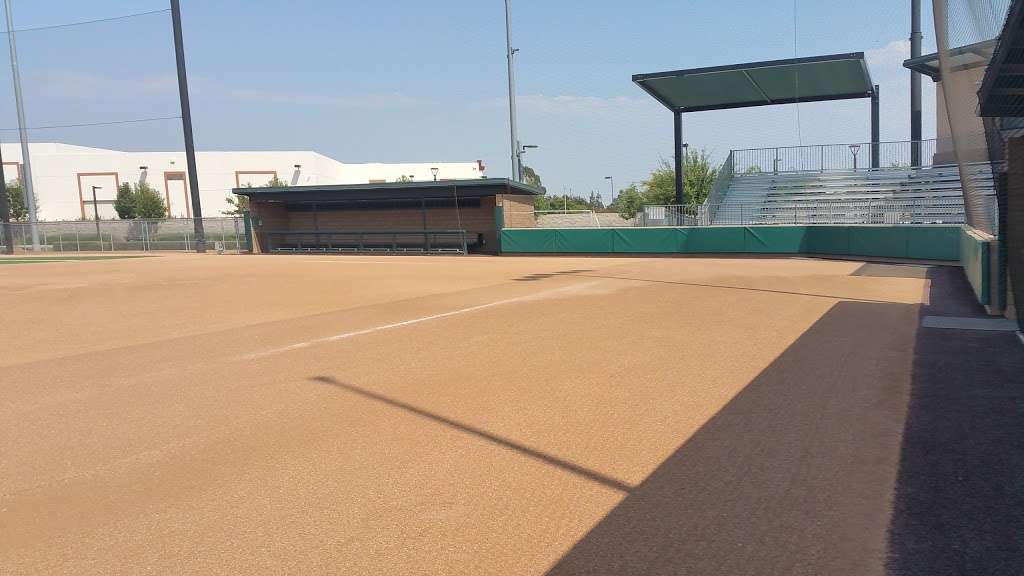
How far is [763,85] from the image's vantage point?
107 feet

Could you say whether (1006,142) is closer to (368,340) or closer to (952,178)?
(368,340)

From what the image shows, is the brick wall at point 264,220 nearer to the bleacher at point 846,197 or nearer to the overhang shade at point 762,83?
the overhang shade at point 762,83

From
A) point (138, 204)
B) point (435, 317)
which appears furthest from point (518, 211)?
point (138, 204)

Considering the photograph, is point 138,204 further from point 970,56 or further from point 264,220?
point 970,56

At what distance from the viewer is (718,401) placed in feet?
21.9

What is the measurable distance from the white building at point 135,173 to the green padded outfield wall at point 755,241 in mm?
62714

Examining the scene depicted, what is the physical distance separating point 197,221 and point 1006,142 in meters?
42.3

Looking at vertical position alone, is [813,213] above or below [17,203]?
below

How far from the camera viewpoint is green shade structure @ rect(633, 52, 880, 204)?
29.3 metres

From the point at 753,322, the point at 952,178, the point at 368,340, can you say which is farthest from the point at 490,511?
the point at 952,178

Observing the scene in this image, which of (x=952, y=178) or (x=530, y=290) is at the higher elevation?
(x=952, y=178)

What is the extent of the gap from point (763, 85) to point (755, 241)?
840 centimetres

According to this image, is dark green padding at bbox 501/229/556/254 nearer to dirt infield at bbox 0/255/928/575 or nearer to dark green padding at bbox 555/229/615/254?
dark green padding at bbox 555/229/615/254

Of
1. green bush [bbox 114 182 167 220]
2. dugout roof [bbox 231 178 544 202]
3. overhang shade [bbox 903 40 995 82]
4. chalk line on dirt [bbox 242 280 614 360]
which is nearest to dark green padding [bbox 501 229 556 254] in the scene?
dugout roof [bbox 231 178 544 202]
